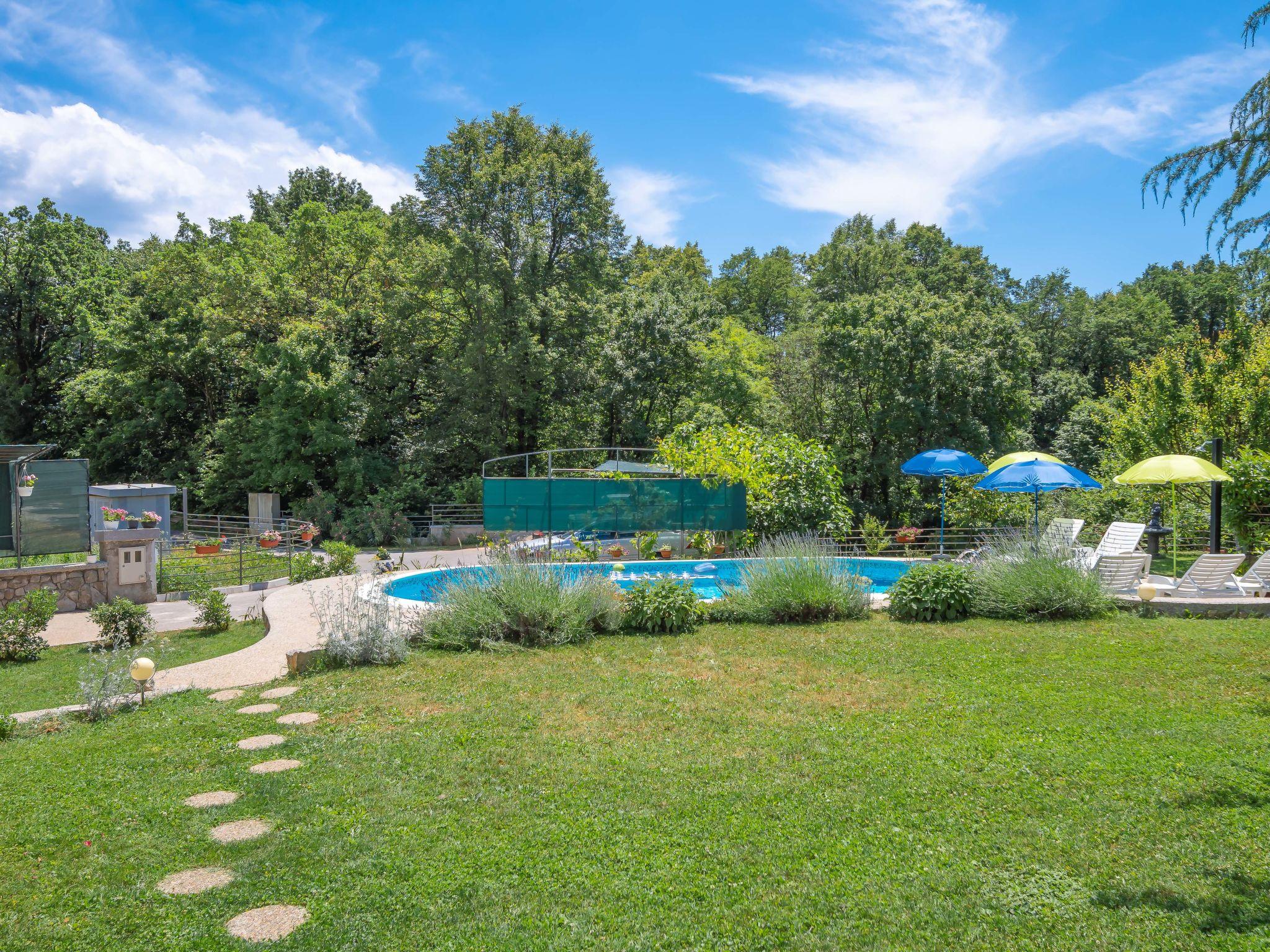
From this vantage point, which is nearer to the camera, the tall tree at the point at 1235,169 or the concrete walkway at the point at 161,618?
the tall tree at the point at 1235,169

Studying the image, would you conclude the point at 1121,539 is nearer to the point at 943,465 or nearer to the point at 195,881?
the point at 943,465

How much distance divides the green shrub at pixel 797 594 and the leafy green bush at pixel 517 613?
1.60 metres

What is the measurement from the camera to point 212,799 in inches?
163

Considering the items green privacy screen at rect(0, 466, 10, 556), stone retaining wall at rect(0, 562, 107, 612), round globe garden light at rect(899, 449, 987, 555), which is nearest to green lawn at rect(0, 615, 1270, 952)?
stone retaining wall at rect(0, 562, 107, 612)

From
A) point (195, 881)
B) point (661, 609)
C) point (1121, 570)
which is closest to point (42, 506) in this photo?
point (661, 609)

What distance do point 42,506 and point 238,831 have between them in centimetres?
1068

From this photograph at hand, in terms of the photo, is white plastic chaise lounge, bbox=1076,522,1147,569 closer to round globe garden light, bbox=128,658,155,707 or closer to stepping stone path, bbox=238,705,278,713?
stepping stone path, bbox=238,705,278,713

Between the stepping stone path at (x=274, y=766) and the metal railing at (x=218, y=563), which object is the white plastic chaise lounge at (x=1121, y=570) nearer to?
the stepping stone path at (x=274, y=766)

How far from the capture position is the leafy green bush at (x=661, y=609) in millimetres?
8531

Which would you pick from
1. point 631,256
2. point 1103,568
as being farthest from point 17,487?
point 631,256

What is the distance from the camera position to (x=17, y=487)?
37.5 feet

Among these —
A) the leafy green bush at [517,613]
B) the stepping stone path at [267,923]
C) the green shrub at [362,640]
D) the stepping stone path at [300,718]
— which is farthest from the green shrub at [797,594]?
the stepping stone path at [267,923]

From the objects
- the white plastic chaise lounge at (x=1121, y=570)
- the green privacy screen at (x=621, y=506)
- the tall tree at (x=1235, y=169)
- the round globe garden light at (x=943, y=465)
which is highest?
the tall tree at (x=1235, y=169)

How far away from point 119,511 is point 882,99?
595 inches
